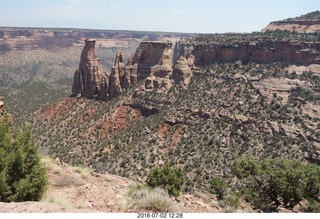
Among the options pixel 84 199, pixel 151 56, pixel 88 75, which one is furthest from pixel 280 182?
pixel 88 75

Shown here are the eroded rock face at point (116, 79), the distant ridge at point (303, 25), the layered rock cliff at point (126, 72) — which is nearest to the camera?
the layered rock cliff at point (126, 72)

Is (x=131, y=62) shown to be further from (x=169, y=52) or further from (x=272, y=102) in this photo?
(x=272, y=102)

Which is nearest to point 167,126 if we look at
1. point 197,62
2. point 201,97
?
point 201,97

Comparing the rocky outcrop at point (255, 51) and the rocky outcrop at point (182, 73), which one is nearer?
the rocky outcrop at point (255, 51)

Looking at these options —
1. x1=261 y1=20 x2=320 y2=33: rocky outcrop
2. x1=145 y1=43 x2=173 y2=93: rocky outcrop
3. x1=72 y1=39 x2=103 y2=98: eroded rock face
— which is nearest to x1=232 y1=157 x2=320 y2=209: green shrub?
x1=145 y1=43 x2=173 y2=93: rocky outcrop

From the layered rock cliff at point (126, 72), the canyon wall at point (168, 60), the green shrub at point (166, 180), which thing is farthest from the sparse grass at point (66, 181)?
the layered rock cliff at point (126, 72)

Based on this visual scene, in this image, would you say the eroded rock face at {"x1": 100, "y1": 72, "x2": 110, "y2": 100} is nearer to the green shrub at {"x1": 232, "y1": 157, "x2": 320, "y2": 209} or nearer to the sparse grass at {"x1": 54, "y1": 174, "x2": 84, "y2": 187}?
the green shrub at {"x1": 232, "y1": 157, "x2": 320, "y2": 209}

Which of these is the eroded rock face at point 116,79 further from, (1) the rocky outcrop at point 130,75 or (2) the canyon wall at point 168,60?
(1) the rocky outcrop at point 130,75
